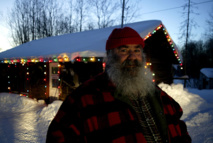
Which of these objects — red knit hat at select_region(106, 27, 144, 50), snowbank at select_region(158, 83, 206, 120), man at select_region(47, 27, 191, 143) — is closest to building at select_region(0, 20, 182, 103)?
snowbank at select_region(158, 83, 206, 120)

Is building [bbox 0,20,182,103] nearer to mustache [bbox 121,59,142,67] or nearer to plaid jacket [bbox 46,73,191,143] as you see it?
mustache [bbox 121,59,142,67]

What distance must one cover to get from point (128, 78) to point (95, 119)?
0.60m

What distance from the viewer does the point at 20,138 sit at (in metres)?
4.41

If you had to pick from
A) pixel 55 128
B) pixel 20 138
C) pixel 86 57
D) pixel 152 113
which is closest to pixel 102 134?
pixel 55 128

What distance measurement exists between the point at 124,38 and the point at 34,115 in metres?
6.29

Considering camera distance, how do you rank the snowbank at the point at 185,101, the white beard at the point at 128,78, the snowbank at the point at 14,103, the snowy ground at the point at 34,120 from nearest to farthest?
the white beard at the point at 128,78 → the snowy ground at the point at 34,120 → the snowbank at the point at 185,101 → the snowbank at the point at 14,103

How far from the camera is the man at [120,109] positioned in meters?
1.26

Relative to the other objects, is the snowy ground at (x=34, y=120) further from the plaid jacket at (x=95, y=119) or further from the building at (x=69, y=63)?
the plaid jacket at (x=95, y=119)

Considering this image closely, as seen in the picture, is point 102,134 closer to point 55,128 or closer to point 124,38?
point 55,128

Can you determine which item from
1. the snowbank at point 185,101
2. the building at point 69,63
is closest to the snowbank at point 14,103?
the building at point 69,63

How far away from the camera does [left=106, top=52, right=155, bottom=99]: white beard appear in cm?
159

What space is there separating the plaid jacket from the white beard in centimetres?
12

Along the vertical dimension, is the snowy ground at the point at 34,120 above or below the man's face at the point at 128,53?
below

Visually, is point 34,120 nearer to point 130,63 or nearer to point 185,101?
point 130,63
